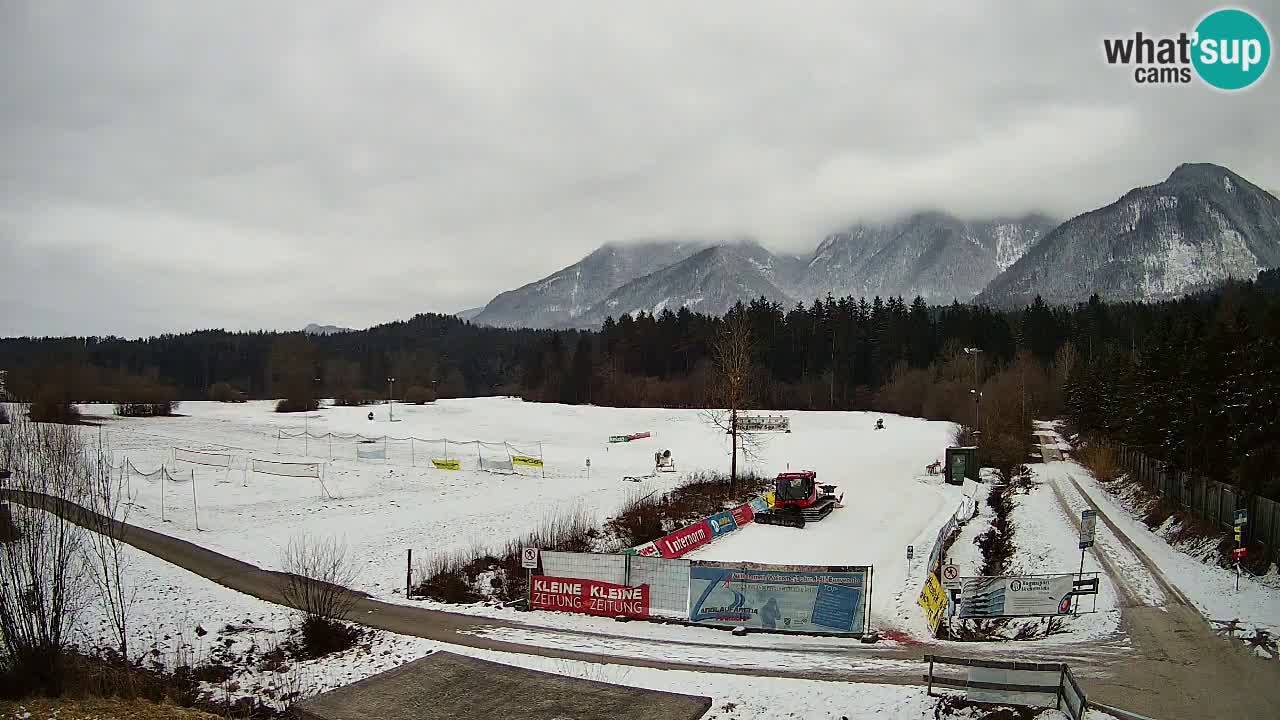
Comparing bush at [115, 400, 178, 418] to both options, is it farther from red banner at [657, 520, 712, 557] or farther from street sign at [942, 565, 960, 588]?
street sign at [942, 565, 960, 588]

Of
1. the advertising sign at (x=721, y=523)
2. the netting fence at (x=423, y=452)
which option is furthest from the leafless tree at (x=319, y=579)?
the netting fence at (x=423, y=452)

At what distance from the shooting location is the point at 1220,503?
2788 cm

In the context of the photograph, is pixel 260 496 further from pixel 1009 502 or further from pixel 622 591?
pixel 1009 502

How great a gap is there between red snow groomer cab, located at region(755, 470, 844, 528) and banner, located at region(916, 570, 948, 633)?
584 inches

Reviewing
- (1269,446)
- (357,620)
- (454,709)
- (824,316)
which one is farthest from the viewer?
(824,316)

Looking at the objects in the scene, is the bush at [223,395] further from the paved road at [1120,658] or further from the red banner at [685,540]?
the paved road at [1120,658]

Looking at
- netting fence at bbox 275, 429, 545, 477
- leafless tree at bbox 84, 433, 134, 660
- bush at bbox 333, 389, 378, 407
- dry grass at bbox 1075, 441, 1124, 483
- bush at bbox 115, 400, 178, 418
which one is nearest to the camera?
leafless tree at bbox 84, 433, 134, 660

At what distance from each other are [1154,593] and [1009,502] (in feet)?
67.7

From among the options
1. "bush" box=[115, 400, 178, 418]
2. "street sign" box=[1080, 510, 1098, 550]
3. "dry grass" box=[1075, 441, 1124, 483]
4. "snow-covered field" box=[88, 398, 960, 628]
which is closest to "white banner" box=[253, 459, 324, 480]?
"snow-covered field" box=[88, 398, 960, 628]

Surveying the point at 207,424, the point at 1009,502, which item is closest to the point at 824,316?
the point at 1009,502

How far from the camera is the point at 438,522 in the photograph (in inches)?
1323

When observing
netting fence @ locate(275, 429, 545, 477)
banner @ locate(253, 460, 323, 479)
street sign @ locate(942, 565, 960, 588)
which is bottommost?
netting fence @ locate(275, 429, 545, 477)

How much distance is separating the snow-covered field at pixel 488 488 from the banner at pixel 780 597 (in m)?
2.60

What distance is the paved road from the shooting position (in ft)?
42.3
